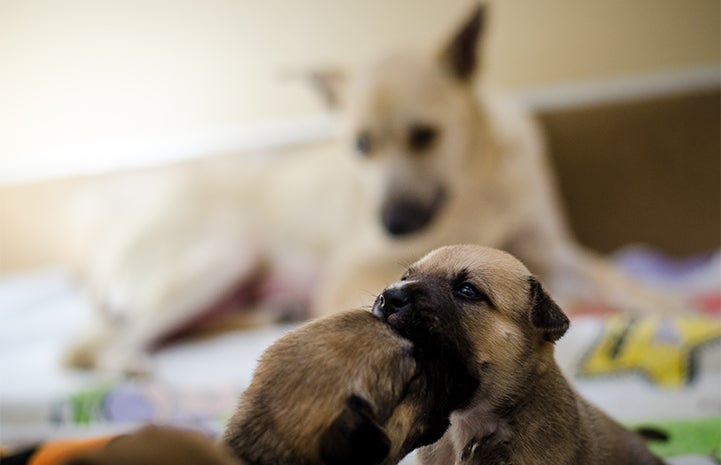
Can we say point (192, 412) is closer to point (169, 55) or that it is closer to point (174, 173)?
point (174, 173)

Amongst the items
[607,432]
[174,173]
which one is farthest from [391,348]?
[174,173]

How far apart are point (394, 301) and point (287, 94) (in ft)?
8.17

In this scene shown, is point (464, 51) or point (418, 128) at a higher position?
point (464, 51)

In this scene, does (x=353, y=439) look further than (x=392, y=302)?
No

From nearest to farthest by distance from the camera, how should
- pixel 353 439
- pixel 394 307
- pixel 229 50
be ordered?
pixel 353 439, pixel 394 307, pixel 229 50

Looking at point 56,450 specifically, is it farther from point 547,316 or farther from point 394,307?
point 547,316

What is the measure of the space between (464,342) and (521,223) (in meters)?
1.35

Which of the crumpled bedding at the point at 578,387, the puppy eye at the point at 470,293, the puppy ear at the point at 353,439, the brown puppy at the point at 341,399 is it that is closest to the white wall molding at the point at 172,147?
the crumpled bedding at the point at 578,387

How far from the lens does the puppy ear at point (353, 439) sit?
2.33ft

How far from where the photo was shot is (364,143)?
6.87 feet

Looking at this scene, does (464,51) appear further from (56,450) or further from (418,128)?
(56,450)

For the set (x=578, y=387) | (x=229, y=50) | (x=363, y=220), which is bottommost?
(x=578, y=387)

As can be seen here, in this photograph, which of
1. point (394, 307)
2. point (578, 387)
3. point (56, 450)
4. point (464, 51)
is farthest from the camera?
point (464, 51)

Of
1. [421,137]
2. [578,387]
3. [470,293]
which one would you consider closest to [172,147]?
[421,137]
